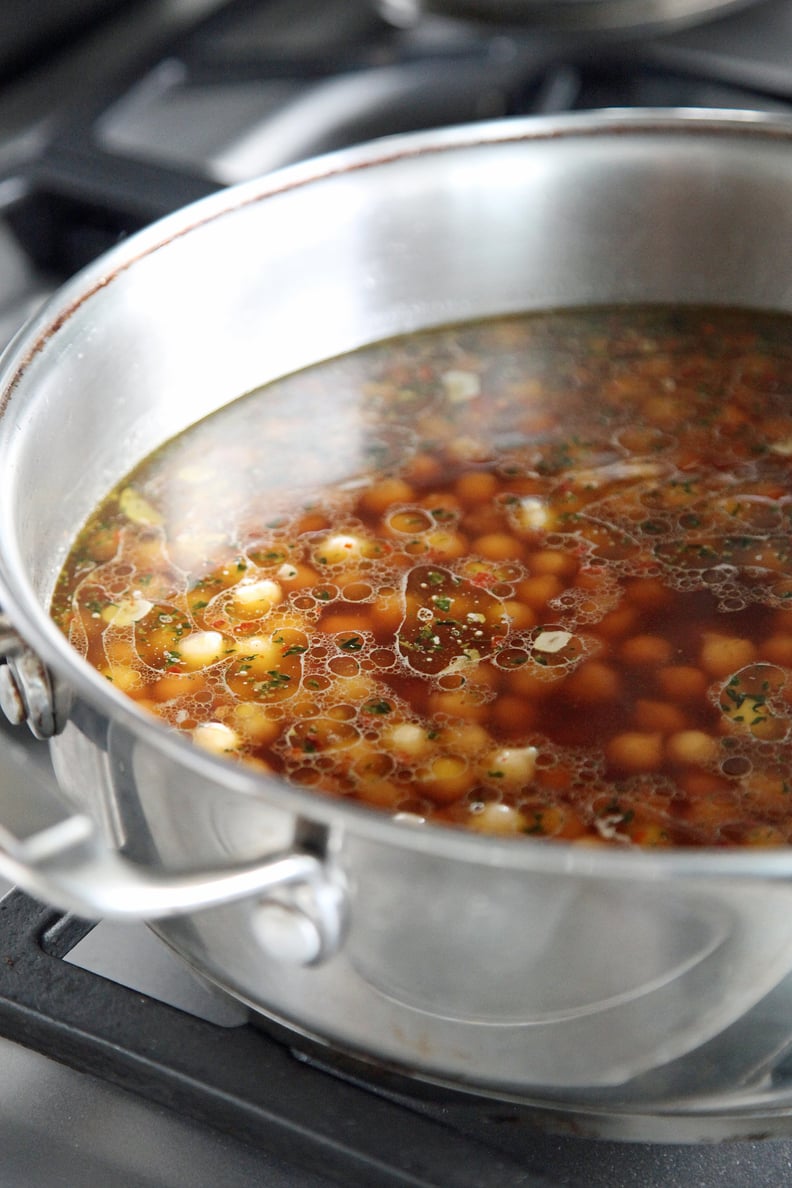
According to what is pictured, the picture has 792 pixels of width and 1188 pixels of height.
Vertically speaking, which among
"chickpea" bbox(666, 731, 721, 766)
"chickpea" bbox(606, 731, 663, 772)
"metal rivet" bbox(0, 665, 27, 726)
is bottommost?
"chickpea" bbox(666, 731, 721, 766)

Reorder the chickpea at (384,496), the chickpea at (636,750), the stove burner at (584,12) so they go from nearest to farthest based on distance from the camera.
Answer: the chickpea at (636,750), the chickpea at (384,496), the stove burner at (584,12)

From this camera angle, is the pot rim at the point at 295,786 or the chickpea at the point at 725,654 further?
the chickpea at the point at 725,654

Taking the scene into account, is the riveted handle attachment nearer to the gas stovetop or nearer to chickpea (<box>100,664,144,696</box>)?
the gas stovetop

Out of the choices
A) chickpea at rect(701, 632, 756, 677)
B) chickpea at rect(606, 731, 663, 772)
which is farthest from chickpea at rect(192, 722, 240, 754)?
chickpea at rect(701, 632, 756, 677)

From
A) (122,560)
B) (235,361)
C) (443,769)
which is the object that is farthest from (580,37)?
(443,769)

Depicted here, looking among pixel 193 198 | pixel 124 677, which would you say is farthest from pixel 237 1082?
pixel 193 198

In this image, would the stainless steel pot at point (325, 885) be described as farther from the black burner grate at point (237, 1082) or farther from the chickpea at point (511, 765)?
the chickpea at point (511, 765)

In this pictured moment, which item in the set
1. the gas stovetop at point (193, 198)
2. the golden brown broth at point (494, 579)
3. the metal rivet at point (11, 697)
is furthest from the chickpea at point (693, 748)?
the metal rivet at point (11, 697)
